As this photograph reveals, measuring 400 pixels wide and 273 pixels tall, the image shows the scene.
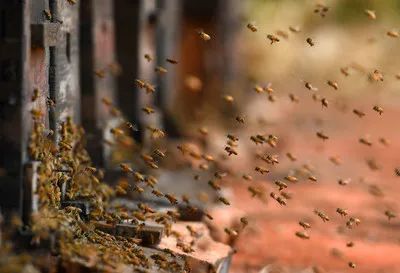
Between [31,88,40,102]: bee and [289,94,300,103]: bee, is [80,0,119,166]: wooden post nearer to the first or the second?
[289,94,300,103]: bee

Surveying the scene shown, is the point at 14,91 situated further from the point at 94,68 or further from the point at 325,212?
the point at 325,212

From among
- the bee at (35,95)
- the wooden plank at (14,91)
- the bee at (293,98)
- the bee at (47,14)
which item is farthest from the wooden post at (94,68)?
the wooden plank at (14,91)

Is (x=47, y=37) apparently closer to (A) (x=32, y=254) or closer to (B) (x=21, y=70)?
(B) (x=21, y=70)

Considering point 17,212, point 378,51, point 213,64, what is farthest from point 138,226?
point 378,51

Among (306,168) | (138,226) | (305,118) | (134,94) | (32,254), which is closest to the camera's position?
(32,254)

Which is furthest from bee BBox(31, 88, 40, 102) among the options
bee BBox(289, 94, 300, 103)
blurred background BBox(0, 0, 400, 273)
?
bee BBox(289, 94, 300, 103)

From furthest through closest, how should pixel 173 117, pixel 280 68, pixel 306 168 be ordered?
pixel 280 68 → pixel 173 117 → pixel 306 168

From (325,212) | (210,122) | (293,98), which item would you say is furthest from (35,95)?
(210,122)

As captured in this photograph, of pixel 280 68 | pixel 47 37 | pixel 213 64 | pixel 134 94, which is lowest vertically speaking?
pixel 47 37
